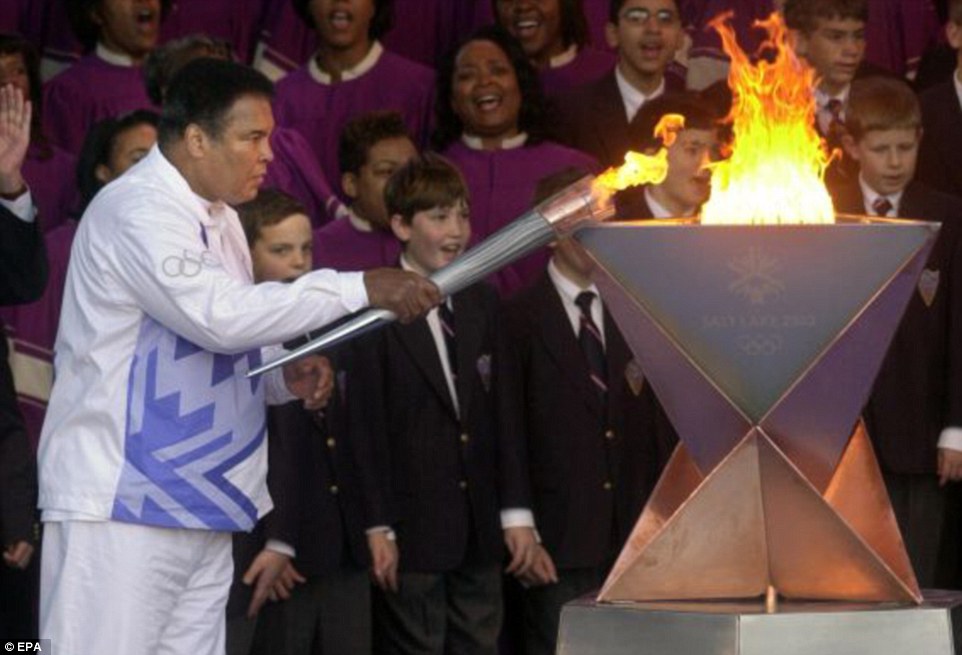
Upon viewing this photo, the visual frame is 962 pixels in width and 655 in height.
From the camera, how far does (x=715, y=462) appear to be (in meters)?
5.61

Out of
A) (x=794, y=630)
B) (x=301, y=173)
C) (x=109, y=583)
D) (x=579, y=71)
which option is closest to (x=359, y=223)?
(x=301, y=173)

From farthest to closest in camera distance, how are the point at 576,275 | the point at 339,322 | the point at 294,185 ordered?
1. the point at 294,185
2. the point at 576,275
3. the point at 339,322

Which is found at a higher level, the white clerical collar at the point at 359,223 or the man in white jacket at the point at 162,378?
the white clerical collar at the point at 359,223

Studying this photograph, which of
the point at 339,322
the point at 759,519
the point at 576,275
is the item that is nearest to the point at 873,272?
the point at 759,519

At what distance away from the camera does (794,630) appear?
17.6 ft

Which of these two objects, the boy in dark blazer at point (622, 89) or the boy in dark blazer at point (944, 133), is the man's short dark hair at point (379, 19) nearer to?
the boy in dark blazer at point (622, 89)

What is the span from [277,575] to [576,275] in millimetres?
1235

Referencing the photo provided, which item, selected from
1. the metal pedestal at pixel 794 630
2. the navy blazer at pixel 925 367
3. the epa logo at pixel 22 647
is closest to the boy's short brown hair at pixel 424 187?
the navy blazer at pixel 925 367

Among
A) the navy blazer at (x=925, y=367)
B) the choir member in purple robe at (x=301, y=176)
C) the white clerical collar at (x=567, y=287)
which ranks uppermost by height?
the choir member in purple robe at (x=301, y=176)

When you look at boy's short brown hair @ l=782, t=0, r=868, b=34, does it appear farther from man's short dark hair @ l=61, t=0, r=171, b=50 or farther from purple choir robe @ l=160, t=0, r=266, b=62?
man's short dark hair @ l=61, t=0, r=171, b=50

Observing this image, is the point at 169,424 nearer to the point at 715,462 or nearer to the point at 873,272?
the point at 715,462

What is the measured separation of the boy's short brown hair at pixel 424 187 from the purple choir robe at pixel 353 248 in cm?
27

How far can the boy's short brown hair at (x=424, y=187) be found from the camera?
7.05 metres

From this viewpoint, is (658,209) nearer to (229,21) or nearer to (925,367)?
(925,367)
